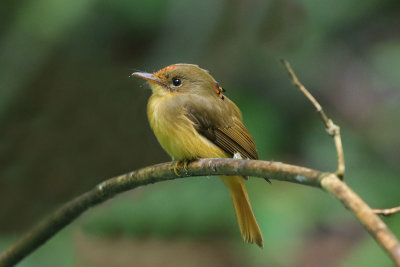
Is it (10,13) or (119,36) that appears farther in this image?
(119,36)

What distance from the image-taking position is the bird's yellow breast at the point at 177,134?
246 centimetres

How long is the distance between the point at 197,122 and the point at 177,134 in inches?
5.8

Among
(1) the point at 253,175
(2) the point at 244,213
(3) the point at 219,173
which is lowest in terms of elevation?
(1) the point at 253,175

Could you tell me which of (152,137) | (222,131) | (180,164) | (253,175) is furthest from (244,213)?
(152,137)

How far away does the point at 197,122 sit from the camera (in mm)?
2627

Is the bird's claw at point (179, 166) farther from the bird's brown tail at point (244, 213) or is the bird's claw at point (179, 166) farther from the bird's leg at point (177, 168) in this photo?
the bird's brown tail at point (244, 213)

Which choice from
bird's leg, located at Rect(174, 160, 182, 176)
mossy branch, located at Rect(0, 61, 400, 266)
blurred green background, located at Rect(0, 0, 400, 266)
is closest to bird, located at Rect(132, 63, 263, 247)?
bird's leg, located at Rect(174, 160, 182, 176)

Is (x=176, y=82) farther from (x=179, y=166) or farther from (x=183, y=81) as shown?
(x=179, y=166)

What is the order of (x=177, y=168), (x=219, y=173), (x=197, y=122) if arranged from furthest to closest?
(x=197, y=122) < (x=177, y=168) < (x=219, y=173)

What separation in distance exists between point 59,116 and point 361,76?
9.55 feet

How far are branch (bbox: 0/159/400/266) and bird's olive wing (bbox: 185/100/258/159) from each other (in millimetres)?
527

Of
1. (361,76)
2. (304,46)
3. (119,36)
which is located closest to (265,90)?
(304,46)

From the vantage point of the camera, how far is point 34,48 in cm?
471

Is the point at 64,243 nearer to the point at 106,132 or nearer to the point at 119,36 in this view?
the point at 106,132
